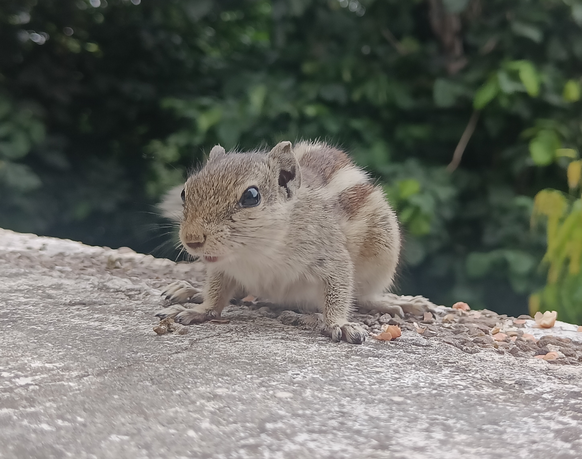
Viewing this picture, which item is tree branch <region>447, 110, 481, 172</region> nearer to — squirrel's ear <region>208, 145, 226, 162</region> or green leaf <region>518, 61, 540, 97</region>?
green leaf <region>518, 61, 540, 97</region>

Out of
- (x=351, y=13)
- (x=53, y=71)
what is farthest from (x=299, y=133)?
(x=53, y=71)

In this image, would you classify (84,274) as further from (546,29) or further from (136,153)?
(546,29)

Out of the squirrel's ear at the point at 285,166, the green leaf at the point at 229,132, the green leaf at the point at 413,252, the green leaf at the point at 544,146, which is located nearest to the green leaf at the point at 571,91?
the green leaf at the point at 544,146

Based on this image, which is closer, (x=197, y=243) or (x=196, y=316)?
(x=197, y=243)

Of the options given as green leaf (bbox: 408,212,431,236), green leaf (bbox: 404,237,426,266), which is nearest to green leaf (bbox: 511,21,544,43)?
green leaf (bbox: 408,212,431,236)

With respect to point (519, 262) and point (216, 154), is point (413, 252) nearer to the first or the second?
point (519, 262)

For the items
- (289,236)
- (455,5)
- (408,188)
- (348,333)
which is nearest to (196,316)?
(289,236)
